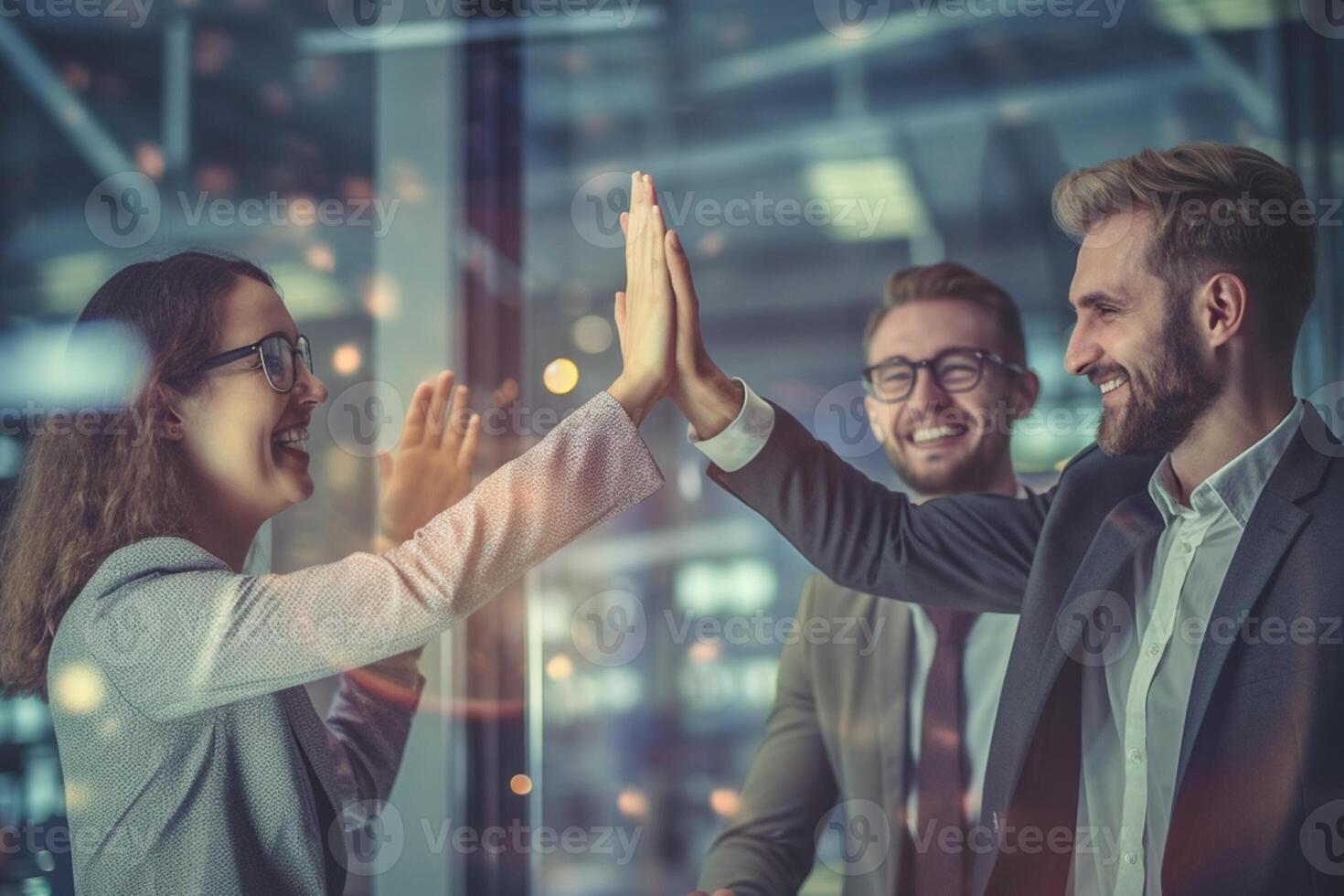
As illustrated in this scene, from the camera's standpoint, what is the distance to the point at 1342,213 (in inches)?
100

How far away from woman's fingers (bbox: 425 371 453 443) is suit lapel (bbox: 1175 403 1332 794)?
107cm

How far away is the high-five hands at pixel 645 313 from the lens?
128 centimetres

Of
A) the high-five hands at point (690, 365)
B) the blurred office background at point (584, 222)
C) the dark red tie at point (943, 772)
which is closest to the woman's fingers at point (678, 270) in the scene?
the high-five hands at point (690, 365)

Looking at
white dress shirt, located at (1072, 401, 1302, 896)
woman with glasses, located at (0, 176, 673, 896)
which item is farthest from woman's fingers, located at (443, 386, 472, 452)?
white dress shirt, located at (1072, 401, 1302, 896)

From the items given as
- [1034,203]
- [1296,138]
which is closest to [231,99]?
[1034,203]

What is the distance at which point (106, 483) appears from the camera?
4.16 feet

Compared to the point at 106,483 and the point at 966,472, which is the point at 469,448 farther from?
the point at 966,472

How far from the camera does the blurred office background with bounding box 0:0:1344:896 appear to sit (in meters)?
2.14

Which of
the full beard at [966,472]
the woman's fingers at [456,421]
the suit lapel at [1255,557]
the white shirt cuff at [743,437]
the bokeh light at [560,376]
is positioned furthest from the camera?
the bokeh light at [560,376]

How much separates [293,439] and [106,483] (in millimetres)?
219

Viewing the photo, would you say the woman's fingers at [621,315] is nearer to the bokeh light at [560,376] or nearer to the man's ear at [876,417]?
the man's ear at [876,417]

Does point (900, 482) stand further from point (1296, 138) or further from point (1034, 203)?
point (1296, 138)

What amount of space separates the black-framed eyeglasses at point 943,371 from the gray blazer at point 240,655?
823mm

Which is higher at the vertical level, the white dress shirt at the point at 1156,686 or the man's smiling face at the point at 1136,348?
the man's smiling face at the point at 1136,348
